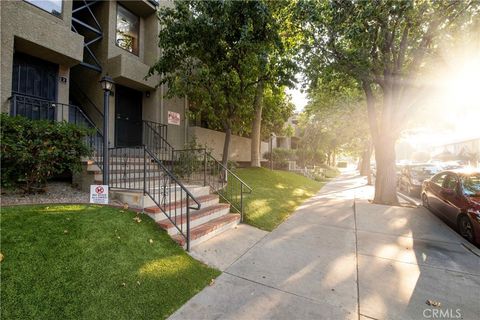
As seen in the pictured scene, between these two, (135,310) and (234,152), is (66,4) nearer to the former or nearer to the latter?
(135,310)

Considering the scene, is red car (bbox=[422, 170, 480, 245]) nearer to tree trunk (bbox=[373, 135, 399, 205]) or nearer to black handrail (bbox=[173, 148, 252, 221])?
tree trunk (bbox=[373, 135, 399, 205])

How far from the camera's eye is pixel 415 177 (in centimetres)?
1118

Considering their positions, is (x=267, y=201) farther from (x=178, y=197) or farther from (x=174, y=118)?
(x=174, y=118)

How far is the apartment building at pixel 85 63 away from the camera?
18.5ft

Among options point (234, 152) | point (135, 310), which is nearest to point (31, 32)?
point (135, 310)

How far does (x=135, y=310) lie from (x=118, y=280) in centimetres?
50

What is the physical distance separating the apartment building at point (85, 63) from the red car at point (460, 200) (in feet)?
29.9

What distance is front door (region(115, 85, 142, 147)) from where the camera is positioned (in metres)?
8.49

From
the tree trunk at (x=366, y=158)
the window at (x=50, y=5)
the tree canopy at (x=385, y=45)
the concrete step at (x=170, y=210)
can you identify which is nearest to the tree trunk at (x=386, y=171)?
the tree canopy at (x=385, y=45)

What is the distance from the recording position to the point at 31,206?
4.05 m

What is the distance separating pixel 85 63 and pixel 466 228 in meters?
11.5

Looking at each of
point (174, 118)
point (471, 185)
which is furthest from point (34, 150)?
point (471, 185)

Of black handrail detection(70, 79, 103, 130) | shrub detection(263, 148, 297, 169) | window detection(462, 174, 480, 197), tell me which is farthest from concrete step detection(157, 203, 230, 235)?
shrub detection(263, 148, 297, 169)

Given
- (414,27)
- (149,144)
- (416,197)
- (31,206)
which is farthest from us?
(416,197)
